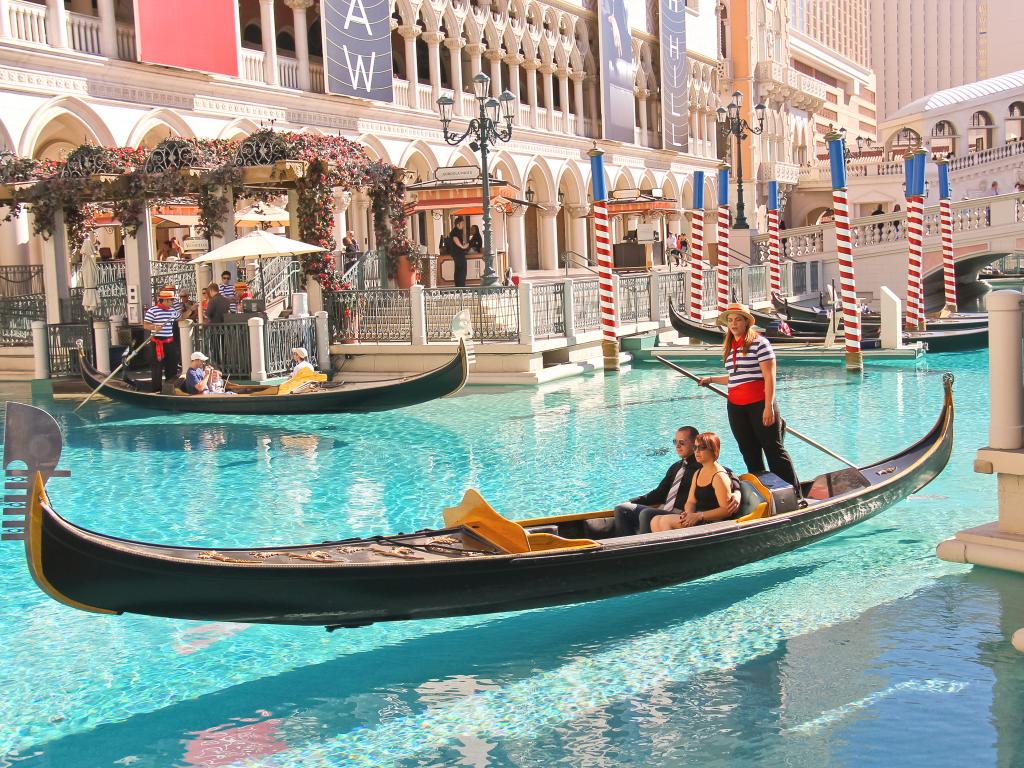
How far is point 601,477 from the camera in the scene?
7.67 metres

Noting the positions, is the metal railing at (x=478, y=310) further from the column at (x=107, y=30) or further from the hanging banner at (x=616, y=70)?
the hanging banner at (x=616, y=70)

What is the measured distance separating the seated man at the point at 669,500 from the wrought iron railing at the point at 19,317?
10.8 m

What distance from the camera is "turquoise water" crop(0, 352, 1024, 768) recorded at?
365 centimetres

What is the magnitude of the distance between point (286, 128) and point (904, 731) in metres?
15.8

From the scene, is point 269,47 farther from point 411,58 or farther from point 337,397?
point 337,397

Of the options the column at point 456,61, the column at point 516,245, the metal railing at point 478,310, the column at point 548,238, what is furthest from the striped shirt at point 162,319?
the column at point 548,238

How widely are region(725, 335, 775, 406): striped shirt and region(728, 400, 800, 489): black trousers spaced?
41 mm

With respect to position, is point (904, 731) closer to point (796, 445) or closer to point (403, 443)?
point (796, 445)

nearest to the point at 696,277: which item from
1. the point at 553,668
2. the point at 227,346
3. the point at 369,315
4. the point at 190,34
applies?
the point at 369,315

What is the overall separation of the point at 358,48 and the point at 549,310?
8.06m

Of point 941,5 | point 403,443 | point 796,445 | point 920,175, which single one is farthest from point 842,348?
point 941,5

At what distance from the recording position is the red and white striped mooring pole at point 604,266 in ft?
43.8

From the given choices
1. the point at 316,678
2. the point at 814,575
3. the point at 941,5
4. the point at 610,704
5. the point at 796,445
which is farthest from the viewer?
the point at 941,5

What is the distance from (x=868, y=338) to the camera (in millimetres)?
14633
